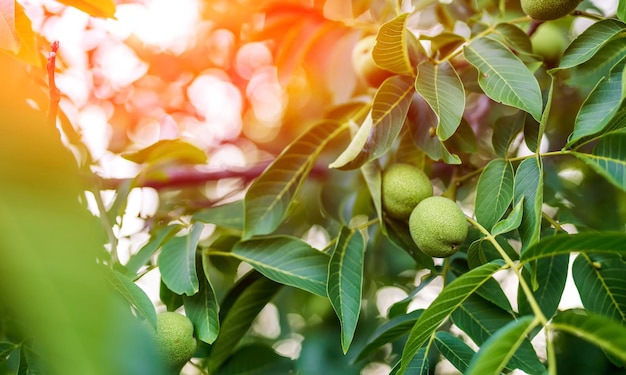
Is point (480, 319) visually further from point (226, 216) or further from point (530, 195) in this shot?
point (226, 216)

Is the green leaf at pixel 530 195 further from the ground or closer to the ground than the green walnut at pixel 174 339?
further from the ground

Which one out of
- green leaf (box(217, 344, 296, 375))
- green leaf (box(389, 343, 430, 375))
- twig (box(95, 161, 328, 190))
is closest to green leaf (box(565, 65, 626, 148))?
green leaf (box(389, 343, 430, 375))

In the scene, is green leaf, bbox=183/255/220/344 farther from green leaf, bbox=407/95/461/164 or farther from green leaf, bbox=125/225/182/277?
green leaf, bbox=407/95/461/164

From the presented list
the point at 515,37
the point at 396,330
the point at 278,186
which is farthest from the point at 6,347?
the point at 515,37

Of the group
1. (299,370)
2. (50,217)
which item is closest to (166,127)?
(299,370)

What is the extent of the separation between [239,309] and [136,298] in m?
0.25

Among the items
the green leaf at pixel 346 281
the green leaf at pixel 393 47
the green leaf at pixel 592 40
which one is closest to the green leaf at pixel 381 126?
the green leaf at pixel 393 47

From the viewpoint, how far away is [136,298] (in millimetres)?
667

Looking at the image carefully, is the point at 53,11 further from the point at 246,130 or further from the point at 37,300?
the point at 37,300

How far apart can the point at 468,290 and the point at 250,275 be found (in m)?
0.41

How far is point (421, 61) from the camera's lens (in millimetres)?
876

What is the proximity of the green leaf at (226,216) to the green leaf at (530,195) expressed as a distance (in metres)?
0.49

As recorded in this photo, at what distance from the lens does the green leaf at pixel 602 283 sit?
2.48 ft

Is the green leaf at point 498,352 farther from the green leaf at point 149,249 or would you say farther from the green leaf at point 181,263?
the green leaf at point 149,249
